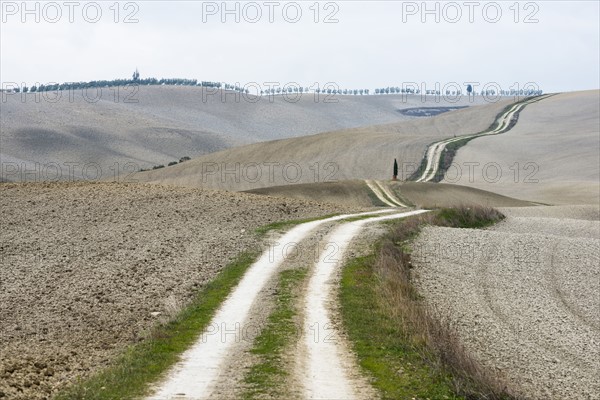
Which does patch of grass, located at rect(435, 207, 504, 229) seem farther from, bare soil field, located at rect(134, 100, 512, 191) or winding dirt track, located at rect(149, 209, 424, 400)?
bare soil field, located at rect(134, 100, 512, 191)

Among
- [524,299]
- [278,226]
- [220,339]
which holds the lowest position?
[524,299]

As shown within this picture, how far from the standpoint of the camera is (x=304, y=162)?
10412 cm

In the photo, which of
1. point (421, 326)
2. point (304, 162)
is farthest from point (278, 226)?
point (304, 162)

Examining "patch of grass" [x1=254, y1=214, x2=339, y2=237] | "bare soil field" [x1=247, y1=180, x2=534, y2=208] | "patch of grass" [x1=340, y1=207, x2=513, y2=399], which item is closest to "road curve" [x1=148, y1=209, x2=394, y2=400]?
"patch of grass" [x1=340, y1=207, x2=513, y2=399]

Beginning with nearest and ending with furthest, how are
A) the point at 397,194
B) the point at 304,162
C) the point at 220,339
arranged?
the point at 220,339, the point at 397,194, the point at 304,162

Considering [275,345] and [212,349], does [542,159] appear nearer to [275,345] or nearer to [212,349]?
[275,345]

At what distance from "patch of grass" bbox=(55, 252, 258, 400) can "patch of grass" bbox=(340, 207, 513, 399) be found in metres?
3.04

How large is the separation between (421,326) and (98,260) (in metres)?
11.8

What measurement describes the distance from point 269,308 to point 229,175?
7189 cm

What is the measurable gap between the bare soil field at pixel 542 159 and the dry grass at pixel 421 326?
46405 mm

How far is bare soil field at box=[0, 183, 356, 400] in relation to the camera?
56.4 ft

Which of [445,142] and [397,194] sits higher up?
[445,142]

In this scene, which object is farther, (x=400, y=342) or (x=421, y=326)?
(x=421, y=326)

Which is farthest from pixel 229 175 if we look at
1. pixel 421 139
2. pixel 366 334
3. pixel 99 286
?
pixel 366 334
